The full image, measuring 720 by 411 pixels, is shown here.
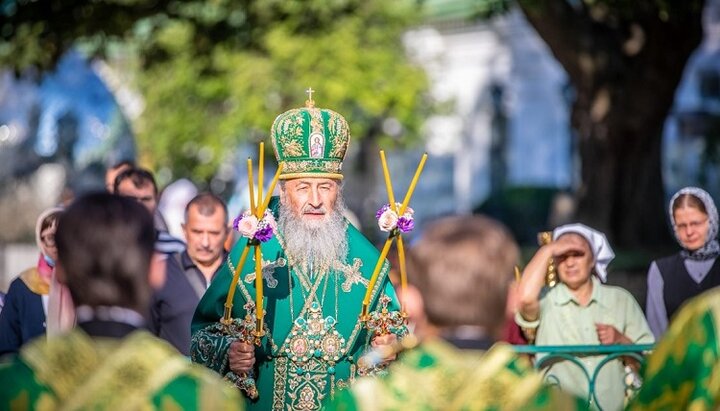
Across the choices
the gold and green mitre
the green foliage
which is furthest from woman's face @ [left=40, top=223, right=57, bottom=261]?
the green foliage

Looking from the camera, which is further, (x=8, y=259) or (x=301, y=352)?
(x=8, y=259)

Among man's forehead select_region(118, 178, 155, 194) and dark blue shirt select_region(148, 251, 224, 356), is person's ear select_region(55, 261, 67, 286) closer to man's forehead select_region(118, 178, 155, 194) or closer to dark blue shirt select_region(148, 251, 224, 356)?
dark blue shirt select_region(148, 251, 224, 356)

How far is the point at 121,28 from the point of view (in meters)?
17.0

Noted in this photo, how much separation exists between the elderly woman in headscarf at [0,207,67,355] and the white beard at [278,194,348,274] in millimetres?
1177

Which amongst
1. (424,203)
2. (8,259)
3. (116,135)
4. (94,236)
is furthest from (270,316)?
(424,203)

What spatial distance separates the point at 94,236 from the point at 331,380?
8.42 ft

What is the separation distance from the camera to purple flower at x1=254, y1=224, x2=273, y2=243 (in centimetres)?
608

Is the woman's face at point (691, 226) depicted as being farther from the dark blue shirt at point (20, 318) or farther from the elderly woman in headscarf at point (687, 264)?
the dark blue shirt at point (20, 318)

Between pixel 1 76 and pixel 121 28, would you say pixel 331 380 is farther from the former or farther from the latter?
pixel 1 76

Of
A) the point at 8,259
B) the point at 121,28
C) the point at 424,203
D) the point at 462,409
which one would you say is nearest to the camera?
the point at 462,409

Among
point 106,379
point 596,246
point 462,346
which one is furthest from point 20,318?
point 462,346

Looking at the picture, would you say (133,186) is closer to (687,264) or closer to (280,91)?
(687,264)

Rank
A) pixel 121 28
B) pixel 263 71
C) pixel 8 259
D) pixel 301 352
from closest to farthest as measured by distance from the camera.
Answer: pixel 301 352 < pixel 121 28 < pixel 8 259 < pixel 263 71

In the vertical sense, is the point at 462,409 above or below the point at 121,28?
below
